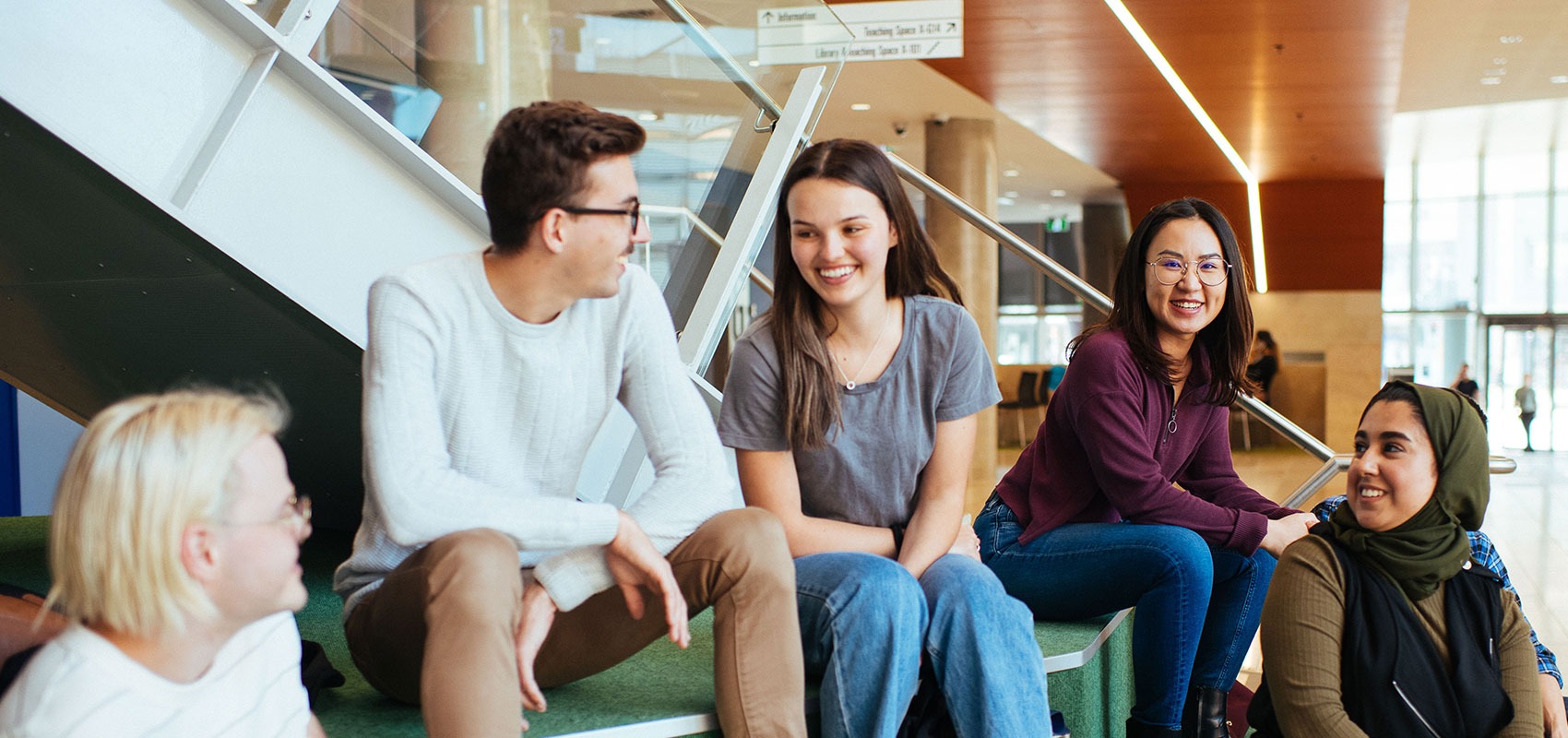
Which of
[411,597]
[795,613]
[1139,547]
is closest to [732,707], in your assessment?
[795,613]

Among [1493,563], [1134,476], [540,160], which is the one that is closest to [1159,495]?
[1134,476]

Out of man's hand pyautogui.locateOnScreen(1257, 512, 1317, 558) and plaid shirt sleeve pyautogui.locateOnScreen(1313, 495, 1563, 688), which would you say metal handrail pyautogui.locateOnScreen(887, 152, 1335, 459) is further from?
man's hand pyautogui.locateOnScreen(1257, 512, 1317, 558)

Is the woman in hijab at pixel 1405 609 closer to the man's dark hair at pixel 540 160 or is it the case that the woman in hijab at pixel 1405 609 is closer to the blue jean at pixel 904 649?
the blue jean at pixel 904 649

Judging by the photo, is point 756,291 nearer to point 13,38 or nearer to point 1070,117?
point 13,38

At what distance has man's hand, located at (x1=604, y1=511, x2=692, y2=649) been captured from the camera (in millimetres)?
1642

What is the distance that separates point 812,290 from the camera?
2.15 metres

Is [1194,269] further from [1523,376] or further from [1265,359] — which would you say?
[1523,376]

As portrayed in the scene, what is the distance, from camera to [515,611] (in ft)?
5.02

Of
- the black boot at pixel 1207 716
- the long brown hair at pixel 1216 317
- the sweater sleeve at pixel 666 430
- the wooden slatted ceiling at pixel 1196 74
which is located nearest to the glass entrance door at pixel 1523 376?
the wooden slatted ceiling at pixel 1196 74

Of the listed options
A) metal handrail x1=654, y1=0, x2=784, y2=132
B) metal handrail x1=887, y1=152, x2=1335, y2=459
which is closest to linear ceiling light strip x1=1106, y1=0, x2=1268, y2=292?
metal handrail x1=887, y1=152, x2=1335, y2=459

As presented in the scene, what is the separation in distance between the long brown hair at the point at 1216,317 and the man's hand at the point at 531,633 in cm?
129

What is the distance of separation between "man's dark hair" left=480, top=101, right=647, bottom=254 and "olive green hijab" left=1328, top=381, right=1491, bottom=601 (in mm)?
1296

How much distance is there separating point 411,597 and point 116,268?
3.63 feet

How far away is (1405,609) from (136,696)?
1.79 m
